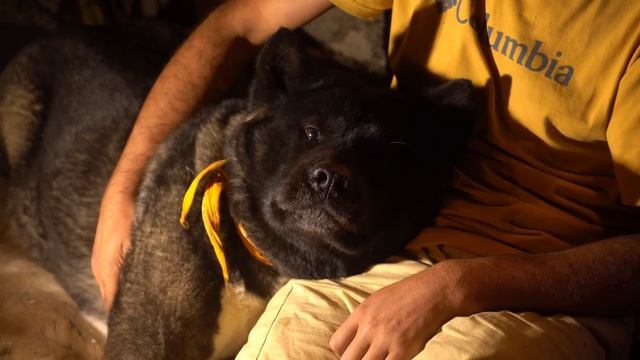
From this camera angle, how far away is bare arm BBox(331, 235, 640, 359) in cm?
119

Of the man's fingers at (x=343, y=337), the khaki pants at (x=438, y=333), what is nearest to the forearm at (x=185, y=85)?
the khaki pants at (x=438, y=333)

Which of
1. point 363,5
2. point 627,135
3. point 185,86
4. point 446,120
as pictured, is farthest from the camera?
point 185,86

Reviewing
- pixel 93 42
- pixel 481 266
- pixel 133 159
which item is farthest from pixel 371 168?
pixel 93 42

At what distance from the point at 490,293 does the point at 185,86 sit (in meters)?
1.03

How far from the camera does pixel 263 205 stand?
1402 millimetres

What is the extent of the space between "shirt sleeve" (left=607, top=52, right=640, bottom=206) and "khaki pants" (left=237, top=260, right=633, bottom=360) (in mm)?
302

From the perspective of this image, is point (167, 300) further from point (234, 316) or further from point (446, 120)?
point (446, 120)

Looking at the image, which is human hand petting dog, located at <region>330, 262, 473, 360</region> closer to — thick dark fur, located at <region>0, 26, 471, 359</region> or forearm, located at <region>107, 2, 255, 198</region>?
thick dark fur, located at <region>0, 26, 471, 359</region>

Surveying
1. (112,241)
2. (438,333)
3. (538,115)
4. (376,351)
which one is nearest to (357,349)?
(376,351)

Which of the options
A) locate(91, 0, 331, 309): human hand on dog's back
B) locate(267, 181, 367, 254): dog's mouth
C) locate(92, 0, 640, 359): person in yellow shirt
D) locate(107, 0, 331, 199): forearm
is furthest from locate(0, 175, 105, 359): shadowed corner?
locate(267, 181, 367, 254): dog's mouth

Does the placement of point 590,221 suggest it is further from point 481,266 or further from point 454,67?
point 454,67

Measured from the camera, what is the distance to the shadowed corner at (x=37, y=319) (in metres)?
1.71

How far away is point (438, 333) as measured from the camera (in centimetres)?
120

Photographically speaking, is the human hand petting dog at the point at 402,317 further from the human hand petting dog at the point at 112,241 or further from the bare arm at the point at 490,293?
the human hand petting dog at the point at 112,241
